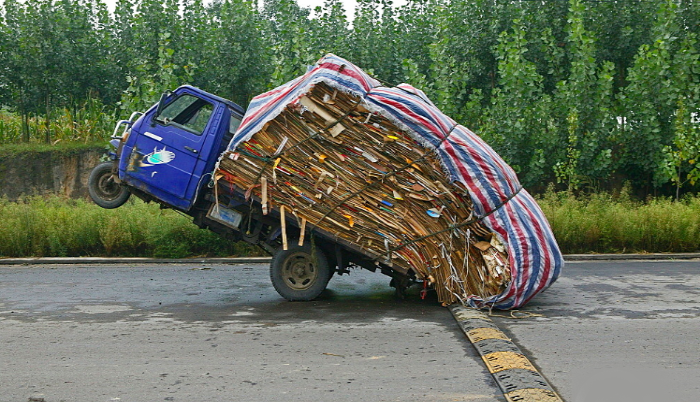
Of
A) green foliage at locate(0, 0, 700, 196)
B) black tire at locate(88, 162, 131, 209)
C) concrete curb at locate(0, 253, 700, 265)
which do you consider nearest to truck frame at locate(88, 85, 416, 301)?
black tire at locate(88, 162, 131, 209)

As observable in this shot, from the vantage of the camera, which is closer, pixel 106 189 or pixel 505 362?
pixel 505 362

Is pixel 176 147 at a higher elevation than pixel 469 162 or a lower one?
higher

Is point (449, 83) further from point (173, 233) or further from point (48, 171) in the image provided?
point (48, 171)

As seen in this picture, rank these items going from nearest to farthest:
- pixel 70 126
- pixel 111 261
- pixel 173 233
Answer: pixel 111 261 → pixel 173 233 → pixel 70 126

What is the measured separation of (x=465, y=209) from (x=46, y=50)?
16.2m

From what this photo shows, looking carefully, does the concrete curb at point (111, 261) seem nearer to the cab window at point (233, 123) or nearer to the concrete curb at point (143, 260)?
the concrete curb at point (143, 260)

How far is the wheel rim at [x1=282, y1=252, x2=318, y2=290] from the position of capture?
9.31 m

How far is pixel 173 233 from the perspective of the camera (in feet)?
45.7

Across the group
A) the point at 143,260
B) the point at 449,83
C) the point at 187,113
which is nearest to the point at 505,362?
the point at 187,113

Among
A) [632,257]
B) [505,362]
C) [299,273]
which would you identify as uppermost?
[299,273]

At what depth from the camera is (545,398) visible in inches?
219

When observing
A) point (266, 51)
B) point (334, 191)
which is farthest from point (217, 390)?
point (266, 51)

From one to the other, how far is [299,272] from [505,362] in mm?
3552

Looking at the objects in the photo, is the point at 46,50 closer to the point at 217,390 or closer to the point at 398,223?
the point at 398,223
